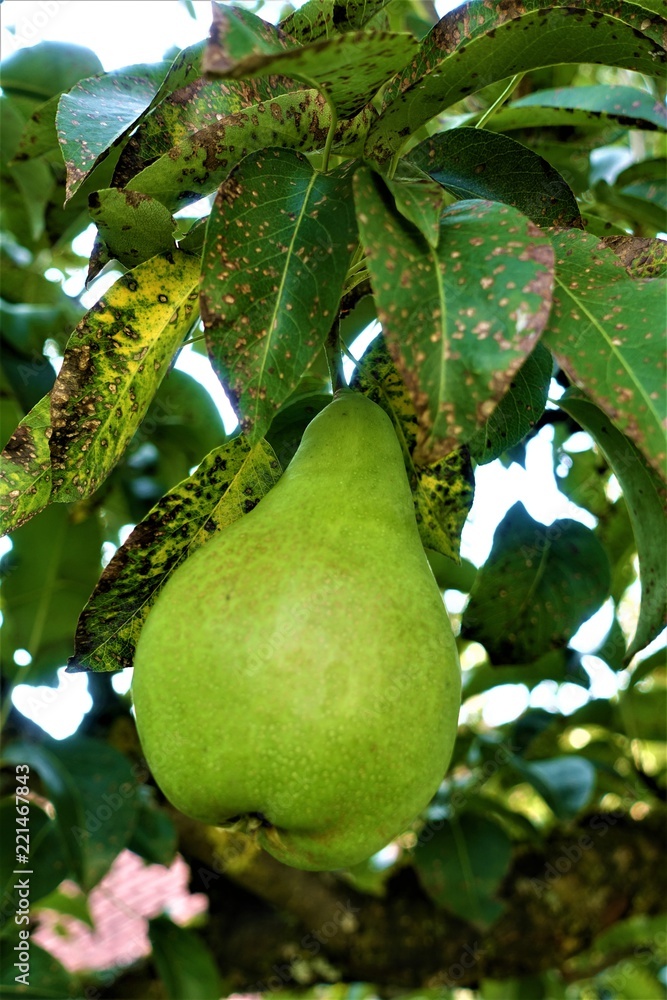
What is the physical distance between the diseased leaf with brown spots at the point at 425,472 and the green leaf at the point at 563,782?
0.96 meters

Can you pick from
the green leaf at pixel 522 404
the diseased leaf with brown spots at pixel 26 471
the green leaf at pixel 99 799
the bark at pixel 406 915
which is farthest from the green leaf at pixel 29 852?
the green leaf at pixel 522 404

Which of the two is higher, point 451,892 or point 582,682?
point 582,682

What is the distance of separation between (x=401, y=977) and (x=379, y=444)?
1.36 meters

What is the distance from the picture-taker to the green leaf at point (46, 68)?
4.24 feet

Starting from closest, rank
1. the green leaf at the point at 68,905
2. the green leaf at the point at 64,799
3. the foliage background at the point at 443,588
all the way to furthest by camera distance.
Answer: the foliage background at the point at 443,588 → the green leaf at the point at 64,799 → the green leaf at the point at 68,905

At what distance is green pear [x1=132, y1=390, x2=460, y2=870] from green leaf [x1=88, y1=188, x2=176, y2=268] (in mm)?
225

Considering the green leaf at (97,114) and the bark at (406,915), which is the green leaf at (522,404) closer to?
the green leaf at (97,114)

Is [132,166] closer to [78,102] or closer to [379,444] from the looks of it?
[78,102]

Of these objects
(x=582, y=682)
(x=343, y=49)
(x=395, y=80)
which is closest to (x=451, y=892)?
(x=582, y=682)

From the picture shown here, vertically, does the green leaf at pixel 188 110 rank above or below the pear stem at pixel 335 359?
above

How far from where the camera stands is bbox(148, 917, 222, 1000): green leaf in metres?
1.54

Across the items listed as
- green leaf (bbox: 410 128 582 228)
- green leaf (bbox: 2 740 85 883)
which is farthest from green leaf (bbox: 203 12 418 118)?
green leaf (bbox: 2 740 85 883)

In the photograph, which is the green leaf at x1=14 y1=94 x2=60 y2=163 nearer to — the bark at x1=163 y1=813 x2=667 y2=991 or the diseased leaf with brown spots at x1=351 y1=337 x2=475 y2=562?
the diseased leaf with brown spots at x1=351 y1=337 x2=475 y2=562

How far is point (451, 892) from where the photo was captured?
163 cm
